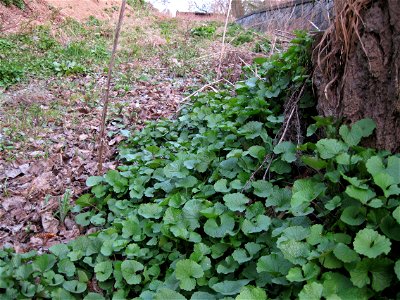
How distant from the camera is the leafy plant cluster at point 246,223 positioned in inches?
56.1

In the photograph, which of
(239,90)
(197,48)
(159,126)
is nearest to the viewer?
(239,90)

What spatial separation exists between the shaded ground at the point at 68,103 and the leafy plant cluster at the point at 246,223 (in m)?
0.39

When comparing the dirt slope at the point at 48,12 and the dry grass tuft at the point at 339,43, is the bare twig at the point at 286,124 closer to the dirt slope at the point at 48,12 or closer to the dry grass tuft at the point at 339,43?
the dry grass tuft at the point at 339,43

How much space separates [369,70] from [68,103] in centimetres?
363

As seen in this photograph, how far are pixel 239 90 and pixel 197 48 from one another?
3.89m

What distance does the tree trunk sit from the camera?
1.75 m

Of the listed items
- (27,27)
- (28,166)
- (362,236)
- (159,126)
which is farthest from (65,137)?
(27,27)

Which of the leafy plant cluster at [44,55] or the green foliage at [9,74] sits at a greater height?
the leafy plant cluster at [44,55]

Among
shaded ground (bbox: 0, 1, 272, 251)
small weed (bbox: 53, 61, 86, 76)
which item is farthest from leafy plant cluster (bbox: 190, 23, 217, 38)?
small weed (bbox: 53, 61, 86, 76)

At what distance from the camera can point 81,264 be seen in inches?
83.2

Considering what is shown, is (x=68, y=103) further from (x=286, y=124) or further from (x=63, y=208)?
(x=286, y=124)

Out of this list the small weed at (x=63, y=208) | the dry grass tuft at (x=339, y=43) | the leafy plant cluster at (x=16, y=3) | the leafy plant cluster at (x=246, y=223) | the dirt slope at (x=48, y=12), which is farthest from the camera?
the leafy plant cluster at (x=16, y=3)

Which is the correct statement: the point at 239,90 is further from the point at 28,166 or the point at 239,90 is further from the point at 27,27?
the point at 27,27

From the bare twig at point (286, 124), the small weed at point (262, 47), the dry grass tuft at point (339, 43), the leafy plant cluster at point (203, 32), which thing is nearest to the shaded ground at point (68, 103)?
the small weed at point (262, 47)
